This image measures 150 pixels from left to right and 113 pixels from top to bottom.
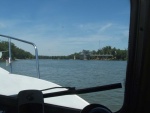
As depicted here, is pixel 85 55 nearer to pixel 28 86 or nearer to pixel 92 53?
pixel 92 53

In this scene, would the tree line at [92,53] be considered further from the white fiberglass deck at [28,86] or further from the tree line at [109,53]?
the white fiberglass deck at [28,86]

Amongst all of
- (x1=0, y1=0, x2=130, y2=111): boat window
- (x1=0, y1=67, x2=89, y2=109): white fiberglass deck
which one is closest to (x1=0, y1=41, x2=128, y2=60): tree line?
(x1=0, y1=0, x2=130, y2=111): boat window

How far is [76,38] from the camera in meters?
2.39

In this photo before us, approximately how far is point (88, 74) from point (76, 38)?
0.30 meters

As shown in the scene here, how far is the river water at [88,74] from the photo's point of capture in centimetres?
228

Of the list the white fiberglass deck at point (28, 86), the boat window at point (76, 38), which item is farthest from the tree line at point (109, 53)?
the white fiberglass deck at point (28, 86)

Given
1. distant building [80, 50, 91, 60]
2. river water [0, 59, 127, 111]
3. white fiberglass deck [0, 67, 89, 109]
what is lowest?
white fiberglass deck [0, 67, 89, 109]

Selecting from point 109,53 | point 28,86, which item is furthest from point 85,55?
point 28,86

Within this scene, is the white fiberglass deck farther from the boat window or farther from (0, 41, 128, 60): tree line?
(0, 41, 128, 60): tree line

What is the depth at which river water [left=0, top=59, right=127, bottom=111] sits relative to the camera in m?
2.28

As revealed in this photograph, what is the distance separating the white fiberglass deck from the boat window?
0.26 feet

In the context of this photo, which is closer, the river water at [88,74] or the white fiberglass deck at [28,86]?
the river water at [88,74]

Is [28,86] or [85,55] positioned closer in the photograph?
[85,55]

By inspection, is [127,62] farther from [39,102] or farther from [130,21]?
[39,102]
